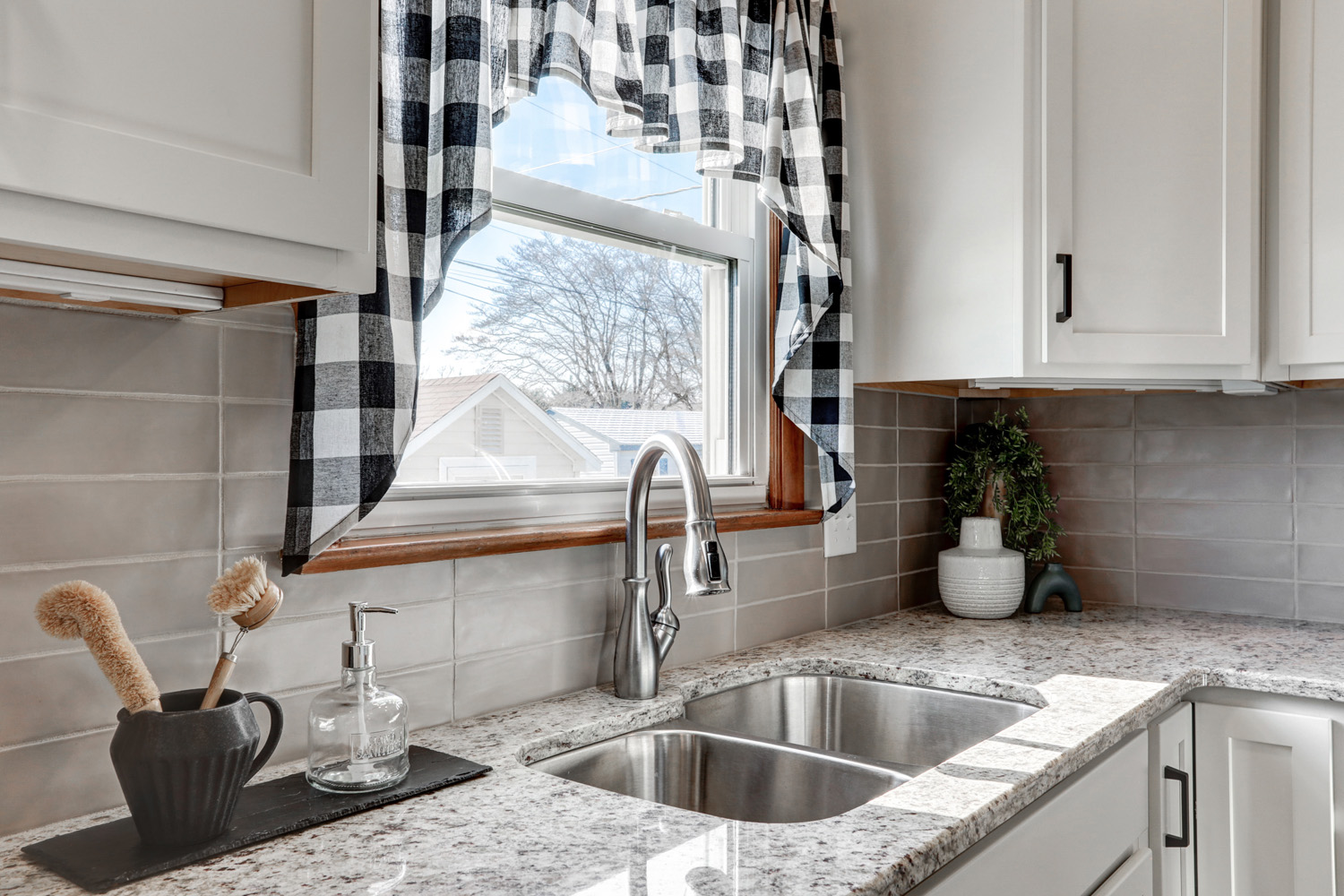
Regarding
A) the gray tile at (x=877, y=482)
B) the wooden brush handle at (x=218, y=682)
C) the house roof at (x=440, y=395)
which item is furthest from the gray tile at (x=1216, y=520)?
the wooden brush handle at (x=218, y=682)

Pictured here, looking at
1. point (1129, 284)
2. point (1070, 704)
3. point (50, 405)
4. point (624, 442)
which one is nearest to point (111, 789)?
point (50, 405)

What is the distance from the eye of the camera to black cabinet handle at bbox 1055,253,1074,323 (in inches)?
68.5

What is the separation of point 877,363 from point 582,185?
73 cm

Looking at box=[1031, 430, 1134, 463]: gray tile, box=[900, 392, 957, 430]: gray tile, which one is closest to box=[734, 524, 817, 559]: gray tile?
box=[900, 392, 957, 430]: gray tile

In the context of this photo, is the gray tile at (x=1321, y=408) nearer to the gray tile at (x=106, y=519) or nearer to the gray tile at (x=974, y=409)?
the gray tile at (x=974, y=409)

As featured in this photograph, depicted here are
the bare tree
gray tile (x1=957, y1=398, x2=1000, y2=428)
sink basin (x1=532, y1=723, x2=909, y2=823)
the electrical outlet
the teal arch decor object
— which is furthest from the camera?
gray tile (x1=957, y1=398, x2=1000, y2=428)

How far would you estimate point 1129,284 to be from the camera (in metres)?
1.80

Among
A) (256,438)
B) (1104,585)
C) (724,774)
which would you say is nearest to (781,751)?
(724,774)

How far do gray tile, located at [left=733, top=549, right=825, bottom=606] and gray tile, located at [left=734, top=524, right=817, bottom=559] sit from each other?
0.04ft

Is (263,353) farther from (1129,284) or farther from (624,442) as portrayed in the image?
(1129,284)

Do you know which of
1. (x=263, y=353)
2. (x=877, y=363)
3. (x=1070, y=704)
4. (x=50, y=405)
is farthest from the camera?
(x=877, y=363)

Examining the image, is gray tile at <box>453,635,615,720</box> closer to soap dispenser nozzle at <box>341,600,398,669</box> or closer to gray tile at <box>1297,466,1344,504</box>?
soap dispenser nozzle at <box>341,600,398,669</box>

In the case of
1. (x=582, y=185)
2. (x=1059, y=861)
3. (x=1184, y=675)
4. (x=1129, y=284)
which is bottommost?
(x=1059, y=861)

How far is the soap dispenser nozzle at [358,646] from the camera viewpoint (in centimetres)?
97
